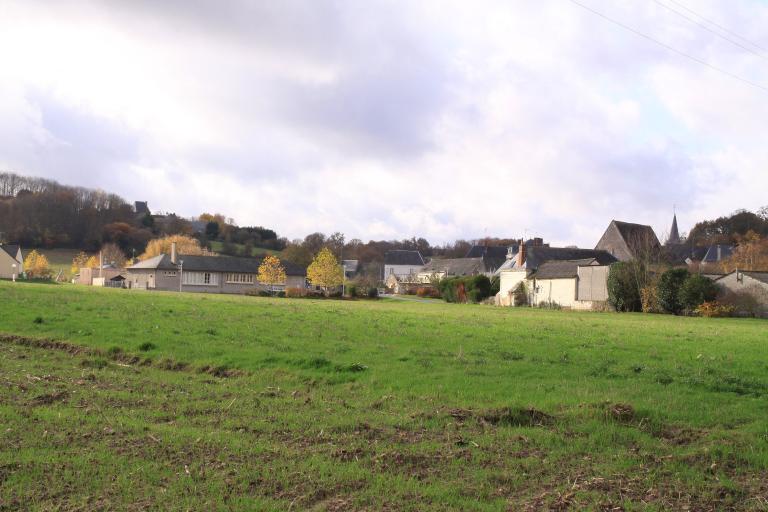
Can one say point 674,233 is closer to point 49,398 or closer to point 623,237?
point 623,237

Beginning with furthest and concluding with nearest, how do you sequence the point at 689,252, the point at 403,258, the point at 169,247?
the point at 403,258, the point at 169,247, the point at 689,252

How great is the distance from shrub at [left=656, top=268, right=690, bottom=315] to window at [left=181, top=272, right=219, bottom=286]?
188 feet

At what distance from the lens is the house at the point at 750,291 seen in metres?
43.2

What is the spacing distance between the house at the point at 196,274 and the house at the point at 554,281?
31494mm

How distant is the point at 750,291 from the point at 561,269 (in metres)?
19.2

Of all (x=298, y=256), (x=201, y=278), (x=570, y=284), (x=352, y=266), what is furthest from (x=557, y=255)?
(x=352, y=266)

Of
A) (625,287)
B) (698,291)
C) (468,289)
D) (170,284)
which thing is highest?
(625,287)

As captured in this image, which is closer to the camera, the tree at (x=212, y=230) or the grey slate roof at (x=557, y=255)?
the grey slate roof at (x=557, y=255)

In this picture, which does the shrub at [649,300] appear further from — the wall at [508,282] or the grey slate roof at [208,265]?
the grey slate roof at [208,265]

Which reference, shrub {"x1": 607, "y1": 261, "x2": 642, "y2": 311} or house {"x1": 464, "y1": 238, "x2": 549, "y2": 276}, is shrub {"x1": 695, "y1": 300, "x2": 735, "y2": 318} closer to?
shrub {"x1": 607, "y1": 261, "x2": 642, "y2": 311}

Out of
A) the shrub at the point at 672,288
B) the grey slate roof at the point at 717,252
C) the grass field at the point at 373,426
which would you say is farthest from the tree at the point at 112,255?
the grass field at the point at 373,426

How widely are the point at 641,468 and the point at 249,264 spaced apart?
83346 mm

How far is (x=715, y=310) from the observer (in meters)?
44.0

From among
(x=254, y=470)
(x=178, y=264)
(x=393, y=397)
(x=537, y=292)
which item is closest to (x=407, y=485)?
(x=254, y=470)
